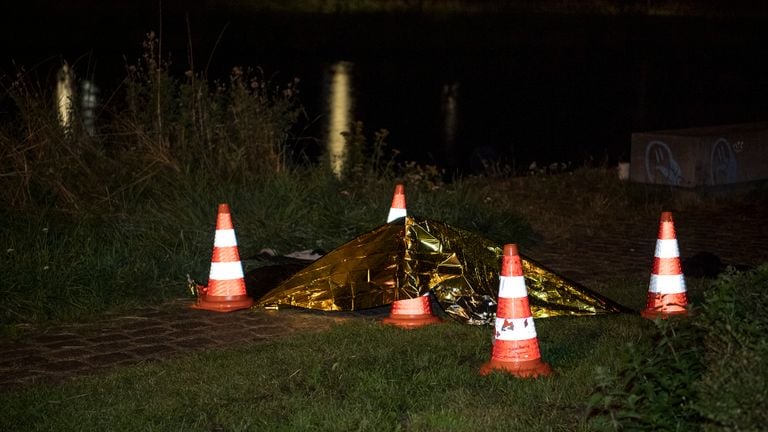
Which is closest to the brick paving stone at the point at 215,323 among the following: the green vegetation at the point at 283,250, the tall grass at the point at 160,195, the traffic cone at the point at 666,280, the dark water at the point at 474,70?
the green vegetation at the point at 283,250

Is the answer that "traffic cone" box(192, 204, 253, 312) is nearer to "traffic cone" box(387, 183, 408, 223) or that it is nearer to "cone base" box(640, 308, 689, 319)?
"traffic cone" box(387, 183, 408, 223)

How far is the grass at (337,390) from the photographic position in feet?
18.0

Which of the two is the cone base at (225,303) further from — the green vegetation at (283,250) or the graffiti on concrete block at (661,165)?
the graffiti on concrete block at (661,165)

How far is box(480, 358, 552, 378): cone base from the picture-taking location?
614 centimetres

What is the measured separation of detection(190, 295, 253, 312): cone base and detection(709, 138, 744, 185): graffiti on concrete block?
643 cm

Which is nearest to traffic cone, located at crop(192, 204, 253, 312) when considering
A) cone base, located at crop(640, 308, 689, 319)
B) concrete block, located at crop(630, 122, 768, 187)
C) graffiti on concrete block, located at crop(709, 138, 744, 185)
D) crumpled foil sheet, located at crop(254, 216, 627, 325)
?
crumpled foil sheet, located at crop(254, 216, 627, 325)

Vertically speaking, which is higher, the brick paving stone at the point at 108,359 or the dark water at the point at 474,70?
the dark water at the point at 474,70

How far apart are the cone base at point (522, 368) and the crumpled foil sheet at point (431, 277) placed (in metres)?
1.08

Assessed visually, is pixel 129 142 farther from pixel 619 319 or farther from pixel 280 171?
pixel 619 319

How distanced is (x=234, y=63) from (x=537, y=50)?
16693 millimetres

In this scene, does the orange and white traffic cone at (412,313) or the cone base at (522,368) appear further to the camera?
the orange and white traffic cone at (412,313)

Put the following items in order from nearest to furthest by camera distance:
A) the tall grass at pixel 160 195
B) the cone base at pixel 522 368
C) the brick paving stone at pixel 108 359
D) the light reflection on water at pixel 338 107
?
the cone base at pixel 522 368
the brick paving stone at pixel 108 359
the tall grass at pixel 160 195
the light reflection on water at pixel 338 107

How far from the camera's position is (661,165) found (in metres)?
12.8

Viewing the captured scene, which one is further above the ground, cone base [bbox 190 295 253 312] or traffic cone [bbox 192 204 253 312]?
traffic cone [bbox 192 204 253 312]
